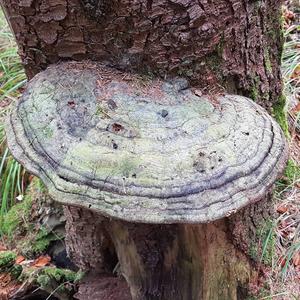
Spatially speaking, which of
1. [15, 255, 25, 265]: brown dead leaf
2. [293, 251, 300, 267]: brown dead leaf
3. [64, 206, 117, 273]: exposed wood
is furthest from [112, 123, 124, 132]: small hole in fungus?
[15, 255, 25, 265]: brown dead leaf

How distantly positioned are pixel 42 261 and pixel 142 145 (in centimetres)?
169

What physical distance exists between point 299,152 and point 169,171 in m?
2.07

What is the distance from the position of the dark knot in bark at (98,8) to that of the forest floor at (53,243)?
133cm

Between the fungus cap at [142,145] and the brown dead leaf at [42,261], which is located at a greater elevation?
the fungus cap at [142,145]

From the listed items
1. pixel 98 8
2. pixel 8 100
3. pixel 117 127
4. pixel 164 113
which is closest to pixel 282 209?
pixel 164 113

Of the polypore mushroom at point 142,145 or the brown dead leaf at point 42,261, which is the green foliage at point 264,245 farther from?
the brown dead leaf at point 42,261

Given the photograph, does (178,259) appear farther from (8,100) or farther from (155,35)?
(8,100)

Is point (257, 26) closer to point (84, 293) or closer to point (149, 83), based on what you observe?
point (149, 83)

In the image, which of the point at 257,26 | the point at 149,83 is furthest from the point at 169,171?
the point at 257,26

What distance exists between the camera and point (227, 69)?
205 centimetres

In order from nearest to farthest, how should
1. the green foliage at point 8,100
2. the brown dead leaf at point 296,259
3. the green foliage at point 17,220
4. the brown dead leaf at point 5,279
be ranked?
the brown dead leaf at point 296,259, the brown dead leaf at point 5,279, the green foliage at point 17,220, the green foliage at point 8,100

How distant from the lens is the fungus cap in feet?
5.16

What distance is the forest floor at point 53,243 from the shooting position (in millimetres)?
2611

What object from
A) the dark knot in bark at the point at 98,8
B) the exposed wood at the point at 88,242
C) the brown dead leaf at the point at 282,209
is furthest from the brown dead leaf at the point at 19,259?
the dark knot in bark at the point at 98,8
